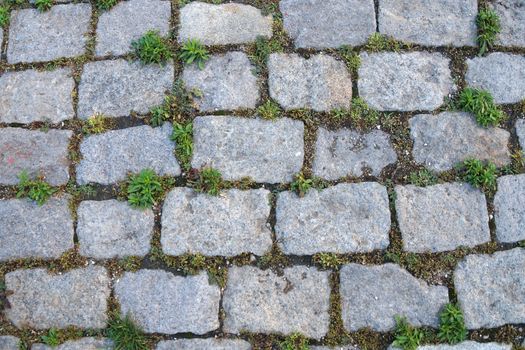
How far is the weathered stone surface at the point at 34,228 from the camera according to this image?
3305mm

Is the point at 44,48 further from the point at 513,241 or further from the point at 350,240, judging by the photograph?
the point at 513,241

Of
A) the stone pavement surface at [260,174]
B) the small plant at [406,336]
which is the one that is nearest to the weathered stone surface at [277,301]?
the stone pavement surface at [260,174]

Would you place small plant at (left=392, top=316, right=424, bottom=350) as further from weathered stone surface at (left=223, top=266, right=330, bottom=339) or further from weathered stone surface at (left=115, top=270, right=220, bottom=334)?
weathered stone surface at (left=115, top=270, right=220, bottom=334)

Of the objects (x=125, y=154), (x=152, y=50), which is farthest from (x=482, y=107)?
(x=125, y=154)

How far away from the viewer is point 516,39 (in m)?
3.72

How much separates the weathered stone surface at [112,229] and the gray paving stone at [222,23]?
44.1 inches

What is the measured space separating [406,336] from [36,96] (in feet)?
8.22

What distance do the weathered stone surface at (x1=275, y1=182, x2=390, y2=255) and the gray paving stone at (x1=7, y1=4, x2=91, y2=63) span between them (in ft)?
5.31

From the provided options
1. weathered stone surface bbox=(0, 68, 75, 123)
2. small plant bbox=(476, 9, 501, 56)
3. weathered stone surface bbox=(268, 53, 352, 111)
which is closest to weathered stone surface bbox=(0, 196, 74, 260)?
weathered stone surface bbox=(0, 68, 75, 123)

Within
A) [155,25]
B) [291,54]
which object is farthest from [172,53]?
[291,54]

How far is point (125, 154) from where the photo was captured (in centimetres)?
345

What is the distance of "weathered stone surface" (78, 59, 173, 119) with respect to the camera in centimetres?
355

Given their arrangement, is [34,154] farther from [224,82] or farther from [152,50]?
[224,82]

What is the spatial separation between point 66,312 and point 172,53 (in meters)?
1.61
